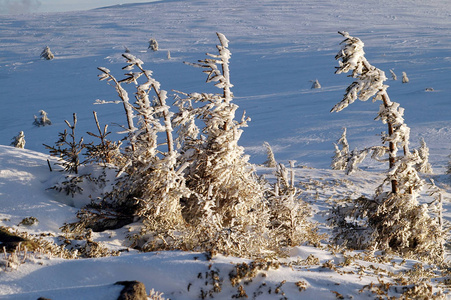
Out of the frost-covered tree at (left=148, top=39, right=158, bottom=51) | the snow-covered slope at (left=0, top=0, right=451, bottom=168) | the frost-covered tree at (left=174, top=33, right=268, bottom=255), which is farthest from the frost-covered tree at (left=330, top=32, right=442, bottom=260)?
the frost-covered tree at (left=148, top=39, right=158, bottom=51)

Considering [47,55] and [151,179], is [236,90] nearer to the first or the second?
[47,55]

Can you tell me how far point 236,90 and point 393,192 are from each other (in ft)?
108

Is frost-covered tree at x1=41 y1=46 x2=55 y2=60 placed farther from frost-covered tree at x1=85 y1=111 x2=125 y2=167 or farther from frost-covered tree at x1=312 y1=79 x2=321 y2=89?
frost-covered tree at x1=85 y1=111 x2=125 y2=167

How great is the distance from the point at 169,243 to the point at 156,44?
47.5 metres

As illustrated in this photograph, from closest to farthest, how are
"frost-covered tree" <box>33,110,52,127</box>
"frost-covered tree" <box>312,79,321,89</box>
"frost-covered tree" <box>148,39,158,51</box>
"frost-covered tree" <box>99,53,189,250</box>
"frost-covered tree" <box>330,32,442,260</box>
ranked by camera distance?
"frost-covered tree" <box>99,53,189,250</box> < "frost-covered tree" <box>330,32,442,260</box> < "frost-covered tree" <box>33,110,52,127</box> < "frost-covered tree" <box>312,79,321,89</box> < "frost-covered tree" <box>148,39,158,51</box>

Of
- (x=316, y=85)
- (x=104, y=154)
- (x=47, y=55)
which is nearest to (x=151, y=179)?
(x=104, y=154)

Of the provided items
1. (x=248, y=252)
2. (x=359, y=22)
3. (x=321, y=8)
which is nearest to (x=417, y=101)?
(x=248, y=252)

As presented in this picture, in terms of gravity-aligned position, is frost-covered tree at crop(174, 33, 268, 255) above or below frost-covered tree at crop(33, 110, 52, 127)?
above

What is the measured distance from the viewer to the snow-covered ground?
16.3 ft

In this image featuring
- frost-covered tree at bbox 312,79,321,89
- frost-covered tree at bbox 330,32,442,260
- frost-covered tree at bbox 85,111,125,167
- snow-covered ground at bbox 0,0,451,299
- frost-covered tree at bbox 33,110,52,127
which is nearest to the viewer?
snow-covered ground at bbox 0,0,451,299

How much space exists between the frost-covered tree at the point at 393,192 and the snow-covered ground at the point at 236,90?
165 cm

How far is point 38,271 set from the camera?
480cm

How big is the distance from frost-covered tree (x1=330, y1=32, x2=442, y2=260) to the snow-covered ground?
165 cm

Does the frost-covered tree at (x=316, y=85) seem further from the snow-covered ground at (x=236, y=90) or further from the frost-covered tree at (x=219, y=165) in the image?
the frost-covered tree at (x=219, y=165)
